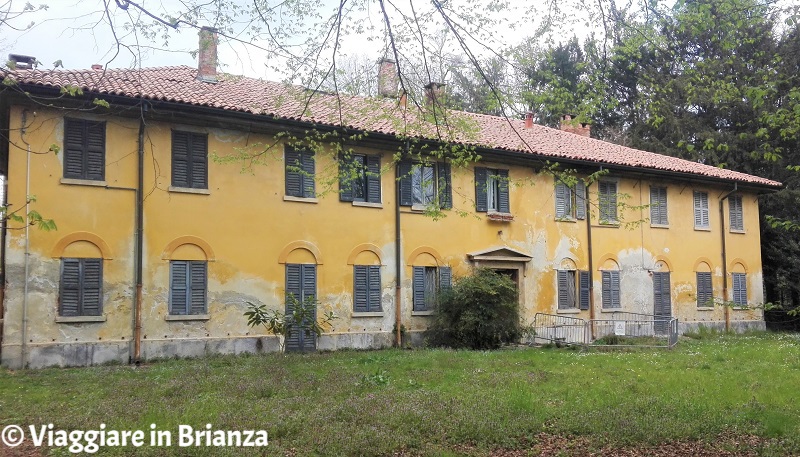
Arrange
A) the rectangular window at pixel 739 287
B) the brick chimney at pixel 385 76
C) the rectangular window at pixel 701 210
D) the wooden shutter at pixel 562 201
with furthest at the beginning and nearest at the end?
the rectangular window at pixel 739 287 < the rectangular window at pixel 701 210 < the wooden shutter at pixel 562 201 < the brick chimney at pixel 385 76

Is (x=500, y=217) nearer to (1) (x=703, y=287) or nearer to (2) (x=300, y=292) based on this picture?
(2) (x=300, y=292)

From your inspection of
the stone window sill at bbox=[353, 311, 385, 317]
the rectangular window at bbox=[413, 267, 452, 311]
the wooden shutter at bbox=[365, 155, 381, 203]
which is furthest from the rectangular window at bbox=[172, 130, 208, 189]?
the rectangular window at bbox=[413, 267, 452, 311]

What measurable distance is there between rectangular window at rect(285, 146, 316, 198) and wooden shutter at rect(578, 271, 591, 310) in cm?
952

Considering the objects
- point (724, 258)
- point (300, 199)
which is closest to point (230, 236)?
point (300, 199)

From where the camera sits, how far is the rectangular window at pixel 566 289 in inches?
829

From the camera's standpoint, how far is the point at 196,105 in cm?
1498

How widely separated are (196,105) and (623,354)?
38.7ft

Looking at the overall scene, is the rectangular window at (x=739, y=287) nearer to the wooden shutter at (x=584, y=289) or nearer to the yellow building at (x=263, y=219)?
the yellow building at (x=263, y=219)

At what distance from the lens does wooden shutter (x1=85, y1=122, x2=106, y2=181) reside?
14.5 m

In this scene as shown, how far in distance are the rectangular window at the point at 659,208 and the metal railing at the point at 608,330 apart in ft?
11.2

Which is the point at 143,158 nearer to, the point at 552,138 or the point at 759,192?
the point at 552,138

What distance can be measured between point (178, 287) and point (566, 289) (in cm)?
1209

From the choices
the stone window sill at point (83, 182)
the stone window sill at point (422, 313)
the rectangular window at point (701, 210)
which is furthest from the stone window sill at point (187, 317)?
the rectangular window at point (701, 210)

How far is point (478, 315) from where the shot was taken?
17.2 meters
